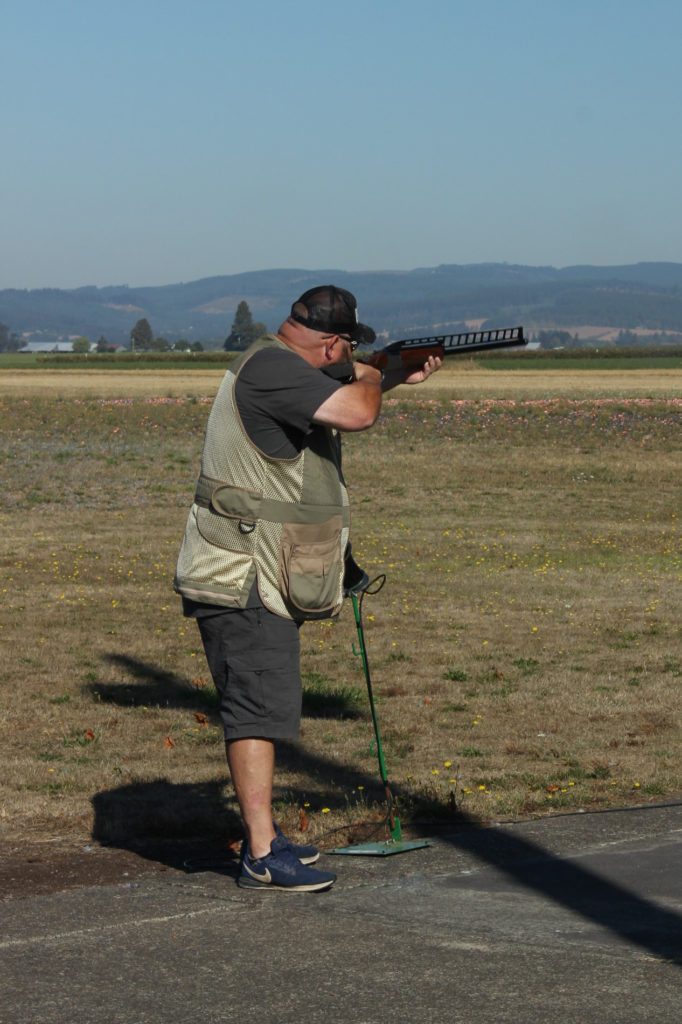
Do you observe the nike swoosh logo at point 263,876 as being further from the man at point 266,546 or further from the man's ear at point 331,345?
the man's ear at point 331,345

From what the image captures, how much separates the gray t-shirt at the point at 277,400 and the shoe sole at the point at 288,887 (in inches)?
39.1

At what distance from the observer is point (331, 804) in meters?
6.24

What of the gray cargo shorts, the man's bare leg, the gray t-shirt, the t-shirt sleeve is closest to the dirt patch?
the man's bare leg

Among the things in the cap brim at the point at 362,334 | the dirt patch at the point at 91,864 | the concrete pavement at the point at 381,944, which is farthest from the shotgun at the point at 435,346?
the dirt patch at the point at 91,864

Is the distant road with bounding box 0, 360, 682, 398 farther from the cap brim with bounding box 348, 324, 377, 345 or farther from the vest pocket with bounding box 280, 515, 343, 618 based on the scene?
the vest pocket with bounding box 280, 515, 343, 618

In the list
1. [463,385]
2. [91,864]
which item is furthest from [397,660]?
[463,385]

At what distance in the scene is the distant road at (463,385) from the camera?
5222 centimetres

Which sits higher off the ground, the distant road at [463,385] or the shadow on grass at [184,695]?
the distant road at [463,385]

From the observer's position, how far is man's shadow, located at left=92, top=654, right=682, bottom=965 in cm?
436

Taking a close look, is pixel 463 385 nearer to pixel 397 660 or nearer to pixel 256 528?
pixel 397 660

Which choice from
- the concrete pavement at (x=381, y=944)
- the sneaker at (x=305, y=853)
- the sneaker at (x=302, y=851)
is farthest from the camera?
the sneaker at (x=305, y=853)

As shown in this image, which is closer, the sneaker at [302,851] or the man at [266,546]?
the man at [266,546]

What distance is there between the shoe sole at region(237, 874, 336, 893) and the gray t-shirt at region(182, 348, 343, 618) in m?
0.99

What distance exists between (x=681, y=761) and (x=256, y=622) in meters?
3.18
